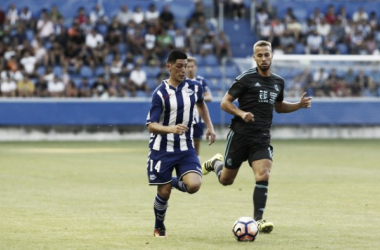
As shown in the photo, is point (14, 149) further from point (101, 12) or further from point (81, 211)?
point (81, 211)

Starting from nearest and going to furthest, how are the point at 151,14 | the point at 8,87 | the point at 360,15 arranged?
the point at 8,87, the point at 151,14, the point at 360,15

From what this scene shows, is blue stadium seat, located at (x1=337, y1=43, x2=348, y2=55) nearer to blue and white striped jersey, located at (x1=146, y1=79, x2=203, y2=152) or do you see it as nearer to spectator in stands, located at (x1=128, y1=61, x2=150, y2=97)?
spectator in stands, located at (x1=128, y1=61, x2=150, y2=97)

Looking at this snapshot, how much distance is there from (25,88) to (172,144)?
2076 centimetres

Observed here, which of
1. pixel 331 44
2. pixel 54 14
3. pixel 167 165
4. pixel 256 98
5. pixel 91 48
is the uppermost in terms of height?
pixel 256 98

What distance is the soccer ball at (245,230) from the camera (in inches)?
380

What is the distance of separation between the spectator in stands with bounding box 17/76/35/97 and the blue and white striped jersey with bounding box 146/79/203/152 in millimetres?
20583

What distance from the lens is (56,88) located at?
30469 millimetres

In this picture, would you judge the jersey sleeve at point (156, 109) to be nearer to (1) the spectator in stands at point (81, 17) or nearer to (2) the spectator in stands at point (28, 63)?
(2) the spectator in stands at point (28, 63)

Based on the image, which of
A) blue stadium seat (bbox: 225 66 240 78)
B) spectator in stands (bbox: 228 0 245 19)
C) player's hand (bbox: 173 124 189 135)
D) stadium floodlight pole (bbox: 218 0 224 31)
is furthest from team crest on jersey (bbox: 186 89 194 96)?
spectator in stands (bbox: 228 0 245 19)

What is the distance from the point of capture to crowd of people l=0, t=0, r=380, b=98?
30.8 metres

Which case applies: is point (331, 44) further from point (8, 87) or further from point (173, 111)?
point (173, 111)

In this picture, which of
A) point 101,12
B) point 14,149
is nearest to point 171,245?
point 14,149

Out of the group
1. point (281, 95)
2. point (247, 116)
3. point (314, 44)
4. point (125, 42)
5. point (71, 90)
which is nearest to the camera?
point (247, 116)

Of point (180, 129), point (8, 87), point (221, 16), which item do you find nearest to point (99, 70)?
point (8, 87)
